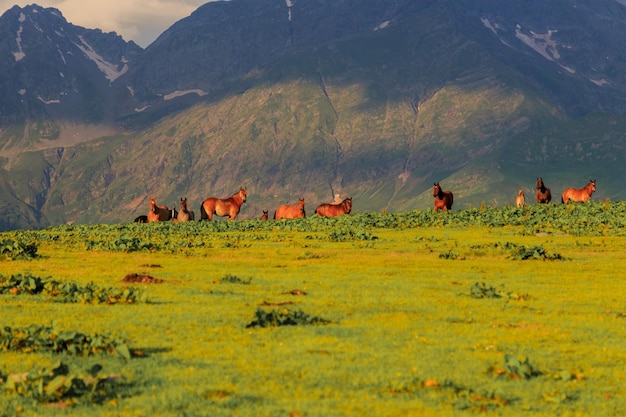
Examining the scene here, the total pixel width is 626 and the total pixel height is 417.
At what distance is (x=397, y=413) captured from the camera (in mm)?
16125

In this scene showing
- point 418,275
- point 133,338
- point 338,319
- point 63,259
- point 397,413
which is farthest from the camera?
point 63,259

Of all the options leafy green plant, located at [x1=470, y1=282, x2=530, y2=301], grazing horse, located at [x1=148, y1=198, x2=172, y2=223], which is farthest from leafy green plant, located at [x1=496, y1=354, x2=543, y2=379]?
grazing horse, located at [x1=148, y1=198, x2=172, y2=223]

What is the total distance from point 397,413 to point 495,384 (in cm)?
294

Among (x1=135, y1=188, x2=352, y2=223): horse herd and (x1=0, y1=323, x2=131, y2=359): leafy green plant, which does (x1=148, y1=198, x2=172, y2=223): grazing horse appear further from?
(x1=0, y1=323, x2=131, y2=359): leafy green plant

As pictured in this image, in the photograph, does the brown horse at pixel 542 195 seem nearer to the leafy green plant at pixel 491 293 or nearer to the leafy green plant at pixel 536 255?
the leafy green plant at pixel 536 255

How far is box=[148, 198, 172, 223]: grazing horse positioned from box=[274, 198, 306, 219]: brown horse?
10.3 metres

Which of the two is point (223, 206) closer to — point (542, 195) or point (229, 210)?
point (229, 210)

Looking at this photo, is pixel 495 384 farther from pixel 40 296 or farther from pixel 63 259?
pixel 63 259

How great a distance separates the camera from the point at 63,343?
20.3 meters

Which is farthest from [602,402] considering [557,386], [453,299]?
[453,299]

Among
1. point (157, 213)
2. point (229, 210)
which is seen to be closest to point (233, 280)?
point (157, 213)

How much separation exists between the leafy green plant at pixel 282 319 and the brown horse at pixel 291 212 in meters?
56.5

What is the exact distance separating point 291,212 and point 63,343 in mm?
62309

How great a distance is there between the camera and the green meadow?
55.3 feet
